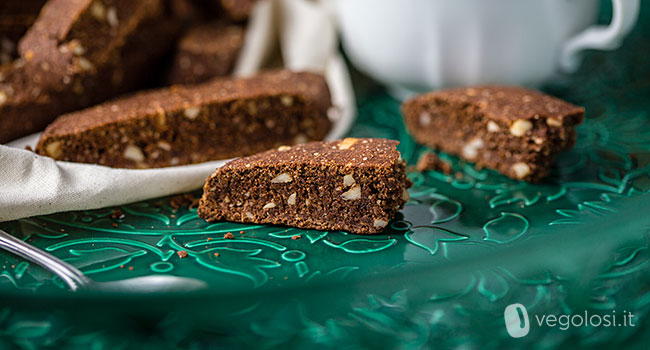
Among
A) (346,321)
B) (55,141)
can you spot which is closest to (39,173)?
(55,141)

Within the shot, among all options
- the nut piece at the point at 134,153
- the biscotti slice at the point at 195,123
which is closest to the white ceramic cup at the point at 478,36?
the biscotti slice at the point at 195,123

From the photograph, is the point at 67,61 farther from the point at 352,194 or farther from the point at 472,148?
the point at 472,148

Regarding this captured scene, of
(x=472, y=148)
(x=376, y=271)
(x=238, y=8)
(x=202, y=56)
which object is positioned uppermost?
(x=238, y=8)

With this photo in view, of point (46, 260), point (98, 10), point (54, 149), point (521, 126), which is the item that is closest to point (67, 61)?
point (98, 10)

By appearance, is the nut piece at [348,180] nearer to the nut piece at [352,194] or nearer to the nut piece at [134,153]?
the nut piece at [352,194]
